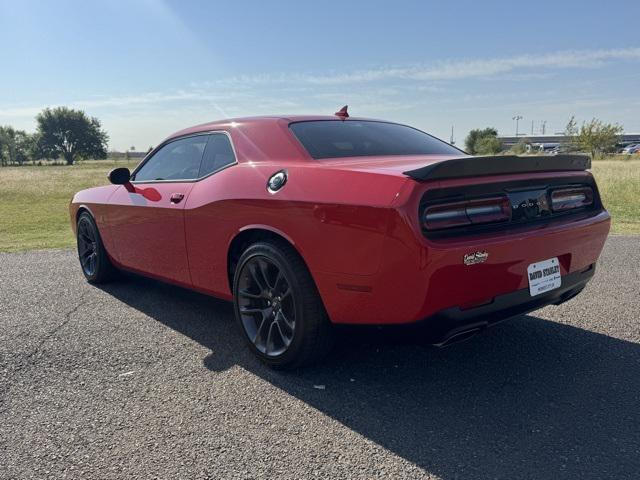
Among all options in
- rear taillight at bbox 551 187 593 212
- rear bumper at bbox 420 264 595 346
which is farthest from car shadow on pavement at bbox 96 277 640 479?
rear taillight at bbox 551 187 593 212

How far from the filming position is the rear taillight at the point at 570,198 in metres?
2.92

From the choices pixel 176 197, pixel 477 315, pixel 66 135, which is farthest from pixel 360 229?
pixel 66 135

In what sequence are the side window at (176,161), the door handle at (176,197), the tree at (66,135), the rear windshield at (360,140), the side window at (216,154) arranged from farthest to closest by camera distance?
1. the tree at (66,135)
2. the side window at (176,161)
3. the door handle at (176,197)
4. the side window at (216,154)
5. the rear windshield at (360,140)

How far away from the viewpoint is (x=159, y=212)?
151 inches

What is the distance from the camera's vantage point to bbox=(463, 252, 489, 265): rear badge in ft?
7.67

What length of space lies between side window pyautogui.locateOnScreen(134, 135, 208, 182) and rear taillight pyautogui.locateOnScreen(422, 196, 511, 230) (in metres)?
1.94

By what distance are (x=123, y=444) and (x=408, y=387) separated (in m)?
1.44

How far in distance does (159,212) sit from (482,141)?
7776 centimetres

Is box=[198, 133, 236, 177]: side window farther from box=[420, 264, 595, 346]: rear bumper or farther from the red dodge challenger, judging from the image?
box=[420, 264, 595, 346]: rear bumper

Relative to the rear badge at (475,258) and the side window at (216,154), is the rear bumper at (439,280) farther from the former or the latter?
the side window at (216,154)

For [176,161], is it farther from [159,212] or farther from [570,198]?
[570,198]

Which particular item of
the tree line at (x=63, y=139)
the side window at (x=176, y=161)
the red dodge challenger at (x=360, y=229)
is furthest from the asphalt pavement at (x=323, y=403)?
the tree line at (x=63, y=139)

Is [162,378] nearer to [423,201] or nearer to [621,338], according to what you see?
[423,201]

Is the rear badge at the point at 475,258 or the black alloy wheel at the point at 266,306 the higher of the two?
the rear badge at the point at 475,258
